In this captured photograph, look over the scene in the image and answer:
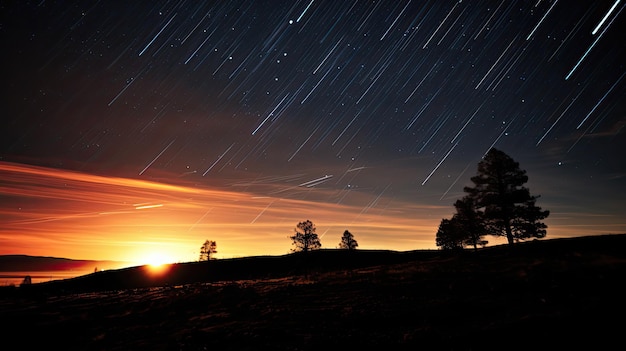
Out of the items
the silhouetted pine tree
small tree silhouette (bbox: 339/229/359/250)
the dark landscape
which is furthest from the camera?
small tree silhouette (bbox: 339/229/359/250)

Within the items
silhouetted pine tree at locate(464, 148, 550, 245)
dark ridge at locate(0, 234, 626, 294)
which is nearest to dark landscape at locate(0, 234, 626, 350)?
silhouetted pine tree at locate(464, 148, 550, 245)

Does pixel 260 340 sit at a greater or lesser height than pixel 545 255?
lesser

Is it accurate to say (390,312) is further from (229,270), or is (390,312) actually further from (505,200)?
(229,270)

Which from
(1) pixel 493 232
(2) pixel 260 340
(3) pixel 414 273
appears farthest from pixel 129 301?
(1) pixel 493 232

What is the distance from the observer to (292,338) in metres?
11.1

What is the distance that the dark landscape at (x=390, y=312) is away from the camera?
9.65 metres

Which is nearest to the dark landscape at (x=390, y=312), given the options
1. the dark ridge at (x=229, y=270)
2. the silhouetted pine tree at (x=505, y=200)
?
the silhouetted pine tree at (x=505, y=200)

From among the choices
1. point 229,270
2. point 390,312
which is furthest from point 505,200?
point 229,270

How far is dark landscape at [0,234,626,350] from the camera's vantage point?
9648mm

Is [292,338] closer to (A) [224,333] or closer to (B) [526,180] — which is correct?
(A) [224,333]

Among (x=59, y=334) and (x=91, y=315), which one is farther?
(x=91, y=315)

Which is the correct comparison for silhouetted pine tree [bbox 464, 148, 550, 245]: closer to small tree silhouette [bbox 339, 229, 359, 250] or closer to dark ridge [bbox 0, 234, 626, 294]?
dark ridge [bbox 0, 234, 626, 294]

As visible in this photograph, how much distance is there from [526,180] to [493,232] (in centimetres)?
560

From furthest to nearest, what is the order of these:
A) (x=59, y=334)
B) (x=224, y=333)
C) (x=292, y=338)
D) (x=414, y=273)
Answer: (x=414, y=273) < (x=59, y=334) < (x=224, y=333) < (x=292, y=338)
